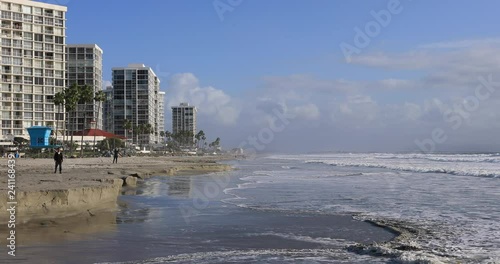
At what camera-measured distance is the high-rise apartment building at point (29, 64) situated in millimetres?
107125

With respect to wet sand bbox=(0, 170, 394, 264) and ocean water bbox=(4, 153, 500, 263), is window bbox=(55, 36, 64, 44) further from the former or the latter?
wet sand bbox=(0, 170, 394, 264)

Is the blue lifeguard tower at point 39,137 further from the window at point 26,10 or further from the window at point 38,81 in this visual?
the window at point 26,10

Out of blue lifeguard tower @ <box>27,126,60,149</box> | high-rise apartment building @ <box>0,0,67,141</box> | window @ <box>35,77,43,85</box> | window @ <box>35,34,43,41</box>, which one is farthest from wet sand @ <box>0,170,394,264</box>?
window @ <box>35,34,43,41</box>

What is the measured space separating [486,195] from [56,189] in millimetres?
Answer: 19819

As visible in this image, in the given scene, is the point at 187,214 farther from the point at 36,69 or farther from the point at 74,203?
the point at 36,69

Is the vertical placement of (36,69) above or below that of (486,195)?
above

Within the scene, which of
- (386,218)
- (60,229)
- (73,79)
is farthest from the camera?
(73,79)

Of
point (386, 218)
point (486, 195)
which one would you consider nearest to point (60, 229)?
point (386, 218)

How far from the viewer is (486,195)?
24438mm

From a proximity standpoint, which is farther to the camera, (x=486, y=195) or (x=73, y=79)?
(x=73, y=79)

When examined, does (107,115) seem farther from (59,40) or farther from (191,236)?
(191,236)

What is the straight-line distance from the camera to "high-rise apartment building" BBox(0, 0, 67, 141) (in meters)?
107

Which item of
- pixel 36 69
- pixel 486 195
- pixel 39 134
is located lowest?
pixel 486 195

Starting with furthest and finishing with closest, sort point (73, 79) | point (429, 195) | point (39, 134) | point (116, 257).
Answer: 1. point (73, 79)
2. point (39, 134)
3. point (429, 195)
4. point (116, 257)
